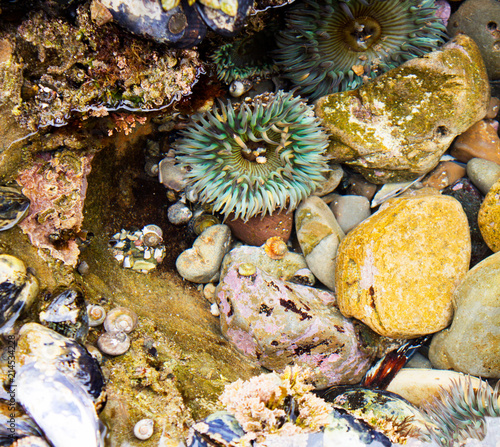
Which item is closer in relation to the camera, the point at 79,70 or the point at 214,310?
the point at 79,70

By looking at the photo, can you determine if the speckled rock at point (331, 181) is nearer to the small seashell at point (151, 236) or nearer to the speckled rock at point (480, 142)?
the speckled rock at point (480, 142)

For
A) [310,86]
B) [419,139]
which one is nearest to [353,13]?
[310,86]

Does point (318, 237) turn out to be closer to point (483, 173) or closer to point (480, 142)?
point (483, 173)

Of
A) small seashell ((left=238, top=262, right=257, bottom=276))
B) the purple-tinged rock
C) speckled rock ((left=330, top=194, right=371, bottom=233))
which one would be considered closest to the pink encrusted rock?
small seashell ((left=238, top=262, right=257, bottom=276))

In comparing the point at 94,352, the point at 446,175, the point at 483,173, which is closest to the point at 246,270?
the point at 94,352

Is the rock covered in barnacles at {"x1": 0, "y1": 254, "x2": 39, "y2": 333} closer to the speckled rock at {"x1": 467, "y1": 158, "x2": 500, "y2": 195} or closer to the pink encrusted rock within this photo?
the pink encrusted rock
